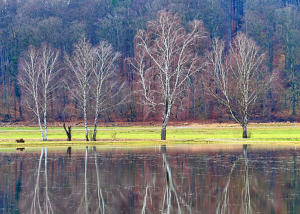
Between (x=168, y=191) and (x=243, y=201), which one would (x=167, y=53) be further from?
(x=243, y=201)

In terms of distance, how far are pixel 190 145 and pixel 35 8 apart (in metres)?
76.4

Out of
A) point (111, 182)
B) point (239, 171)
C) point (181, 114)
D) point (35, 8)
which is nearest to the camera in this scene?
point (111, 182)

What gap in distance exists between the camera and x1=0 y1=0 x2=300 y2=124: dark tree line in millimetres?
88375

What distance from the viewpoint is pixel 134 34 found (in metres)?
97.1

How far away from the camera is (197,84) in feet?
287

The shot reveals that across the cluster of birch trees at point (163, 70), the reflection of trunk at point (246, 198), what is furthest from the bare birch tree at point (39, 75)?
the reflection of trunk at point (246, 198)

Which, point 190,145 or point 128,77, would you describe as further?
point 128,77

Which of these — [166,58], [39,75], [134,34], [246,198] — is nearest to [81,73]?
[166,58]

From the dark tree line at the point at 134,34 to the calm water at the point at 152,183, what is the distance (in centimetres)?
5233

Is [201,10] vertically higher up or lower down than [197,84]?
higher up

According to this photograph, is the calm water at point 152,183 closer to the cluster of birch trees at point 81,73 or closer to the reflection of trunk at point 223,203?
the reflection of trunk at point 223,203

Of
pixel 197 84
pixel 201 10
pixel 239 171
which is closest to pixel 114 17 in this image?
pixel 201 10

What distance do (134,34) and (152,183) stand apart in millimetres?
77558

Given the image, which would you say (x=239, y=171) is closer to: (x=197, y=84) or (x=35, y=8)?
(x=197, y=84)
